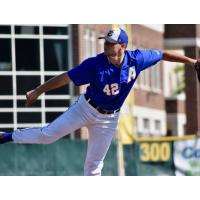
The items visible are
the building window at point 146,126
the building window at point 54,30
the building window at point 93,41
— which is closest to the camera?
Answer: the building window at point 54,30

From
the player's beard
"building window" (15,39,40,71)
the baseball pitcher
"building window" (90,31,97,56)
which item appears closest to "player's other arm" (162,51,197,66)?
the baseball pitcher

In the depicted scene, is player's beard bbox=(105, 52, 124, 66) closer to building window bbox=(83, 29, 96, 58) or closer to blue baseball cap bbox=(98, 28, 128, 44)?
blue baseball cap bbox=(98, 28, 128, 44)

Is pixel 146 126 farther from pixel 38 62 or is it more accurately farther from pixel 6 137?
pixel 6 137

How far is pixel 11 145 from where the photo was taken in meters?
25.7

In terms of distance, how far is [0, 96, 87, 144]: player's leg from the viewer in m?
13.3

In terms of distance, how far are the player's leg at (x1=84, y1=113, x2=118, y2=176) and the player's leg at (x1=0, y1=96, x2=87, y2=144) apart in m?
0.21

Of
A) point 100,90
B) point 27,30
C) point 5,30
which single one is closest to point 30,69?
point 27,30

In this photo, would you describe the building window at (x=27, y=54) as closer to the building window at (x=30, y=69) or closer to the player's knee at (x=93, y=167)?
the building window at (x=30, y=69)

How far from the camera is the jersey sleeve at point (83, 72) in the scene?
42.2 ft

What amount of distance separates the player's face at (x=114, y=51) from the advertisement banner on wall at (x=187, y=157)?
1580 centimetres

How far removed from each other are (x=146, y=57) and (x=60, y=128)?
1.37m

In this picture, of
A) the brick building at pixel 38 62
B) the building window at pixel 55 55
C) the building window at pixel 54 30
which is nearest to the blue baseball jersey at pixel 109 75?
the brick building at pixel 38 62
